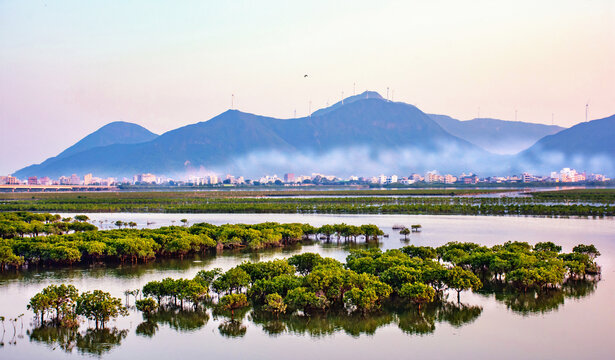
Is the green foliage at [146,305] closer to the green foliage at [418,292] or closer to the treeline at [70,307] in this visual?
the treeline at [70,307]

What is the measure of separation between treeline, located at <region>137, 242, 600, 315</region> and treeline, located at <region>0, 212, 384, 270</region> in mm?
8597

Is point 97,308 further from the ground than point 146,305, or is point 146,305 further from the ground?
point 97,308

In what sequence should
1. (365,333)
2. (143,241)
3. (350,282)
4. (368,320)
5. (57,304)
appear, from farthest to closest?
(143,241)
(350,282)
(368,320)
(57,304)
(365,333)

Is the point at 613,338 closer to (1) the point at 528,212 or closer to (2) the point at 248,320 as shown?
(2) the point at 248,320

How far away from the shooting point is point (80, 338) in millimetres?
18578

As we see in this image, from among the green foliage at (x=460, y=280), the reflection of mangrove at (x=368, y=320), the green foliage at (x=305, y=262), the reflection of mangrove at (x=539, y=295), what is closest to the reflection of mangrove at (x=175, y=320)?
the reflection of mangrove at (x=368, y=320)

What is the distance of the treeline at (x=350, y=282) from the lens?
21359 millimetres

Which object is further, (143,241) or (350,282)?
(143,241)

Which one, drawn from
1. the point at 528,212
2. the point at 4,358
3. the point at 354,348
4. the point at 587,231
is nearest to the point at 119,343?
the point at 4,358

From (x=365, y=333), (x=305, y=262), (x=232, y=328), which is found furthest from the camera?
(x=305, y=262)

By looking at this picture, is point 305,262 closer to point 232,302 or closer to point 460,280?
point 232,302

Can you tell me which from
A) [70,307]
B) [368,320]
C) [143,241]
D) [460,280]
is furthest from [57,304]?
[460,280]

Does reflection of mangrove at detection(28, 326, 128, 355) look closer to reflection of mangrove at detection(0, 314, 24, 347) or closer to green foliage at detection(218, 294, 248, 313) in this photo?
reflection of mangrove at detection(0, 314, 24, 347)

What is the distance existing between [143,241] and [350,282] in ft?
52.5
